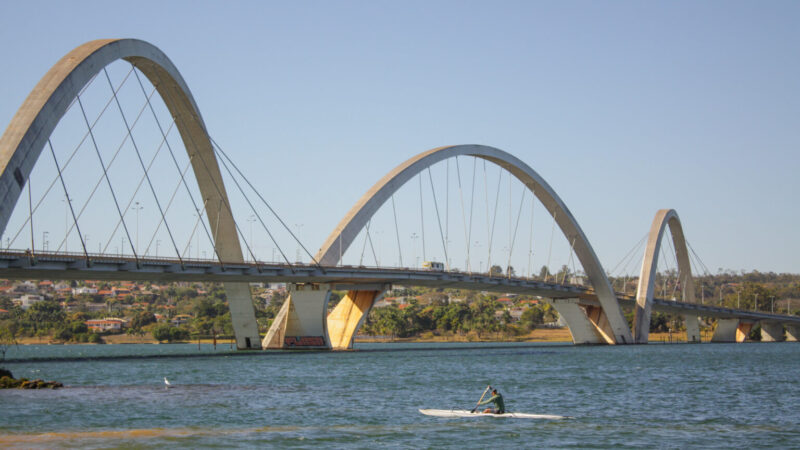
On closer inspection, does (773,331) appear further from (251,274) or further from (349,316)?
(251,274)

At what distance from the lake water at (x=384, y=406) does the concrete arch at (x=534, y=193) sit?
54.9 feet

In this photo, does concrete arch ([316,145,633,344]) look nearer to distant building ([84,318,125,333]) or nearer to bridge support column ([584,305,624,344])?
bridge support column ([584,305,624,344])

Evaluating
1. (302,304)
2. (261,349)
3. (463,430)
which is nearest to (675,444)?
(463,430)

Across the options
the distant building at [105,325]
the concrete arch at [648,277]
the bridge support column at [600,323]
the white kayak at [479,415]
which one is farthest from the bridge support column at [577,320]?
the distant building at [105,325]

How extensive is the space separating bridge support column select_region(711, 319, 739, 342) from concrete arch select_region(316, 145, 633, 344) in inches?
1237

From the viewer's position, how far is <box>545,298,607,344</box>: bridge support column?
114562mm

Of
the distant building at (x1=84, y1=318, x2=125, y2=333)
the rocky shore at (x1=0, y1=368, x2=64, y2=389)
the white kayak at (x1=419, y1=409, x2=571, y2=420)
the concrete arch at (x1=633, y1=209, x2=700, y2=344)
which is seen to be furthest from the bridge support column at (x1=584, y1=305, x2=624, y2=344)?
the distant building at (x1=84, y1=318, x2=125, y2=333)

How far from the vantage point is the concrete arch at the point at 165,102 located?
4644 cm

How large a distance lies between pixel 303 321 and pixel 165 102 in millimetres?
20707

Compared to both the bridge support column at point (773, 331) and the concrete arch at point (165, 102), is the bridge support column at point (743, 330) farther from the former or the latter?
the concrete arch at point (165, 102)

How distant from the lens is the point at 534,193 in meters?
105

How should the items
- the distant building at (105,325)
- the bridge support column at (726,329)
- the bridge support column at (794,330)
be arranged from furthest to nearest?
1. the distant building at (105,325)
2. the bridge support column at (794,330)
3. the bridge support column at (726,329)

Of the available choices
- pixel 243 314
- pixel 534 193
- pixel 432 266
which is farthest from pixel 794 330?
pixel 243 314

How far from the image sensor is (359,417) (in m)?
34.6
